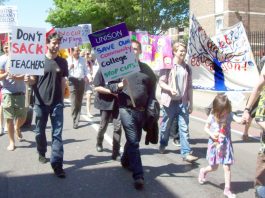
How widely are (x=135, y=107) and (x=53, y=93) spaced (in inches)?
49.6

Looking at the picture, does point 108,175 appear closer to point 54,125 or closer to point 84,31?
point 54,125

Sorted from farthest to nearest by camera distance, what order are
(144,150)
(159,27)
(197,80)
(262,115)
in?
1. (159,27)
2. (197,80)
3. (144,150)
4. (262,115)

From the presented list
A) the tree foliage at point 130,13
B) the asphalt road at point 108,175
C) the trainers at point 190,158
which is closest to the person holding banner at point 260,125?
the asphalt road at point 108,175

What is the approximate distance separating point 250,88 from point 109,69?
4540 mm

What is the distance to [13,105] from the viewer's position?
7.85 m

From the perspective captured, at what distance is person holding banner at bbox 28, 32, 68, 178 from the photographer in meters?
6.01

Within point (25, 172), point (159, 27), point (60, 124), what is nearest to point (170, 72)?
point (60, 124)

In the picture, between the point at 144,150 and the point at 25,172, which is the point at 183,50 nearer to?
the point at 144,150

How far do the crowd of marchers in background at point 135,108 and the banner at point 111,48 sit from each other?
172mm

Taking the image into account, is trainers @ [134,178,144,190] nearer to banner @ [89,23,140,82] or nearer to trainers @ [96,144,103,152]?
banner @ [89,23,140,82]

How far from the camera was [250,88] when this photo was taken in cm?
923

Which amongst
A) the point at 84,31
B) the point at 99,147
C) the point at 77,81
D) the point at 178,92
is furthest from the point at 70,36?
the point at 178,92

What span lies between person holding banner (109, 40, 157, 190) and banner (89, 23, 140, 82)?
0.60 feet

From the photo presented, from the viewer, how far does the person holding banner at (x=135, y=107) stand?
17.9 feet
